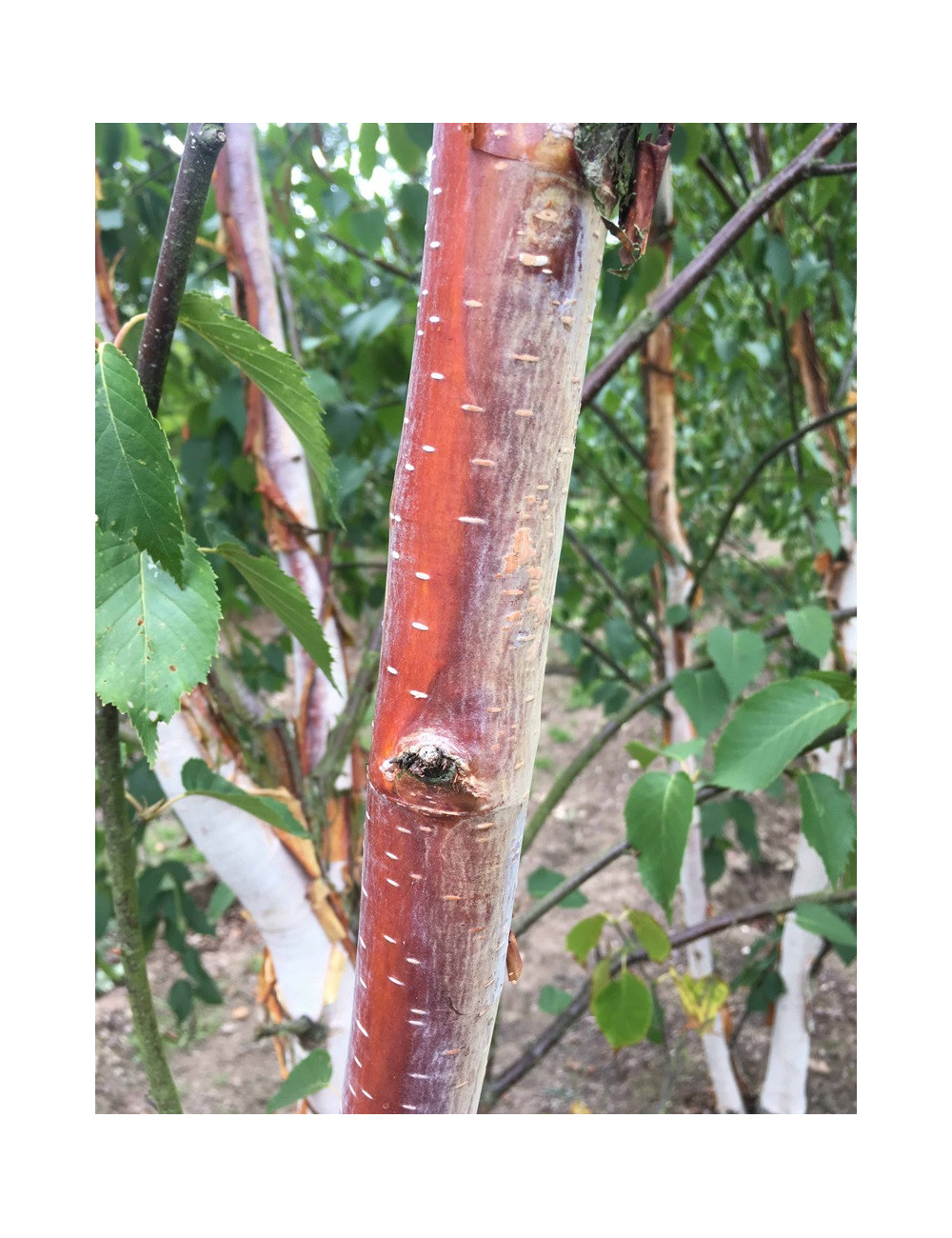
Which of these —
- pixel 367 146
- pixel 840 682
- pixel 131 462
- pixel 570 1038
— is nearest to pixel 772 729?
pixel 840 682

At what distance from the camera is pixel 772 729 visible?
1.79 ft

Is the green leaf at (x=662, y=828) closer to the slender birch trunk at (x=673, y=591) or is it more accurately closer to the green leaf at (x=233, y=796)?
the green leaf at (x=233, y=796)

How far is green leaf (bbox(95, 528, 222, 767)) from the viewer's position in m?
0.32

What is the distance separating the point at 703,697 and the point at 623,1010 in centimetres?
25

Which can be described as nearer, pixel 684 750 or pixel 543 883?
pixel 684 750

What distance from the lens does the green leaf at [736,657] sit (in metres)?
0.72

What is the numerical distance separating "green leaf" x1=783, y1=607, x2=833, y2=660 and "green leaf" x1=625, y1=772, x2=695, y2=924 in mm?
184

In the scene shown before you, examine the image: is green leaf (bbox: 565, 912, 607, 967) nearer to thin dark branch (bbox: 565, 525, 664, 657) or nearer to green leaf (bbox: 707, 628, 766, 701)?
green leaf (bbox: 707, 628, 766, 701)

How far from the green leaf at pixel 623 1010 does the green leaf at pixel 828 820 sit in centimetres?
21

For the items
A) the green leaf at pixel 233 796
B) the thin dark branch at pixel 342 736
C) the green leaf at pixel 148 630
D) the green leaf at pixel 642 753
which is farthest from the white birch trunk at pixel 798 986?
the green leaf at pixel 148 630

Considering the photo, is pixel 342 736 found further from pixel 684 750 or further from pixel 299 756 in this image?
pixel 684 750

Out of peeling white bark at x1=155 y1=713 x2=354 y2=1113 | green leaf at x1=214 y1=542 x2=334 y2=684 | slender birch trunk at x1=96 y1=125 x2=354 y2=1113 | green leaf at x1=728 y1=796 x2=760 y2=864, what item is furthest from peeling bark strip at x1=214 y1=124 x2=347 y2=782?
green leaf at x1=728 y1=796 x2=760 y2=864
